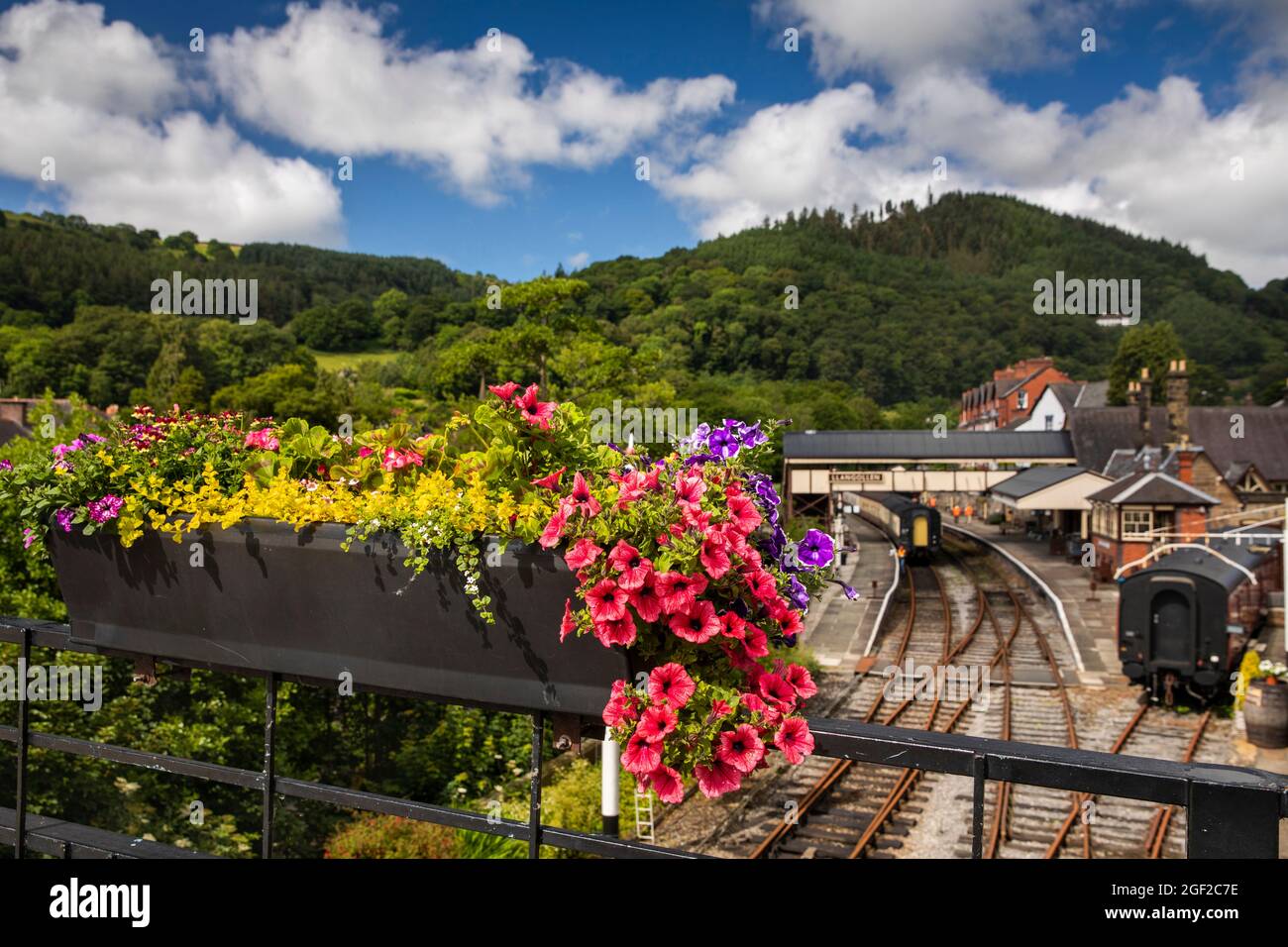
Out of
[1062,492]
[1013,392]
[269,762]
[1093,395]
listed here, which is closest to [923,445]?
[1062,492]

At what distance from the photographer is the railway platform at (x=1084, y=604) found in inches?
732

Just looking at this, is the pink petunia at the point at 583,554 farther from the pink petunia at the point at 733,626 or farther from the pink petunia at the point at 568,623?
the pink petunia at the point at 733,626

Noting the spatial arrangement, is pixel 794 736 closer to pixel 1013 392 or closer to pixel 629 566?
pixel 629 566

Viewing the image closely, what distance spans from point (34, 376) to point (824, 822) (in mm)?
57291

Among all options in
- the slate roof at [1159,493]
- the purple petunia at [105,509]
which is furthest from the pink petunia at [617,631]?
the slate roof at [1159,493]

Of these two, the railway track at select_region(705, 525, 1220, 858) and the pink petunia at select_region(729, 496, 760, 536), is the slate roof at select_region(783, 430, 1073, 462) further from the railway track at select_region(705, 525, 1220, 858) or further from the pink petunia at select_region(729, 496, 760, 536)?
the pink petunia at select_region(729, 496, 760, 536)

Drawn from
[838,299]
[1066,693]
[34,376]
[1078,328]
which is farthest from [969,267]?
[1066,693]

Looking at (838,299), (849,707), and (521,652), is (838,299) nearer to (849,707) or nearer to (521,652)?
(849,707)

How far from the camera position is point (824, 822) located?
1122 centimetres

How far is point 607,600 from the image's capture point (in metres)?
1.55

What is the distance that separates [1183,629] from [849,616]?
8.44 m

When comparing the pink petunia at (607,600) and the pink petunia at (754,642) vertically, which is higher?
the pink petunia at (607,600)

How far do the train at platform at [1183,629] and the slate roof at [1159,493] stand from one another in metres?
8.26
